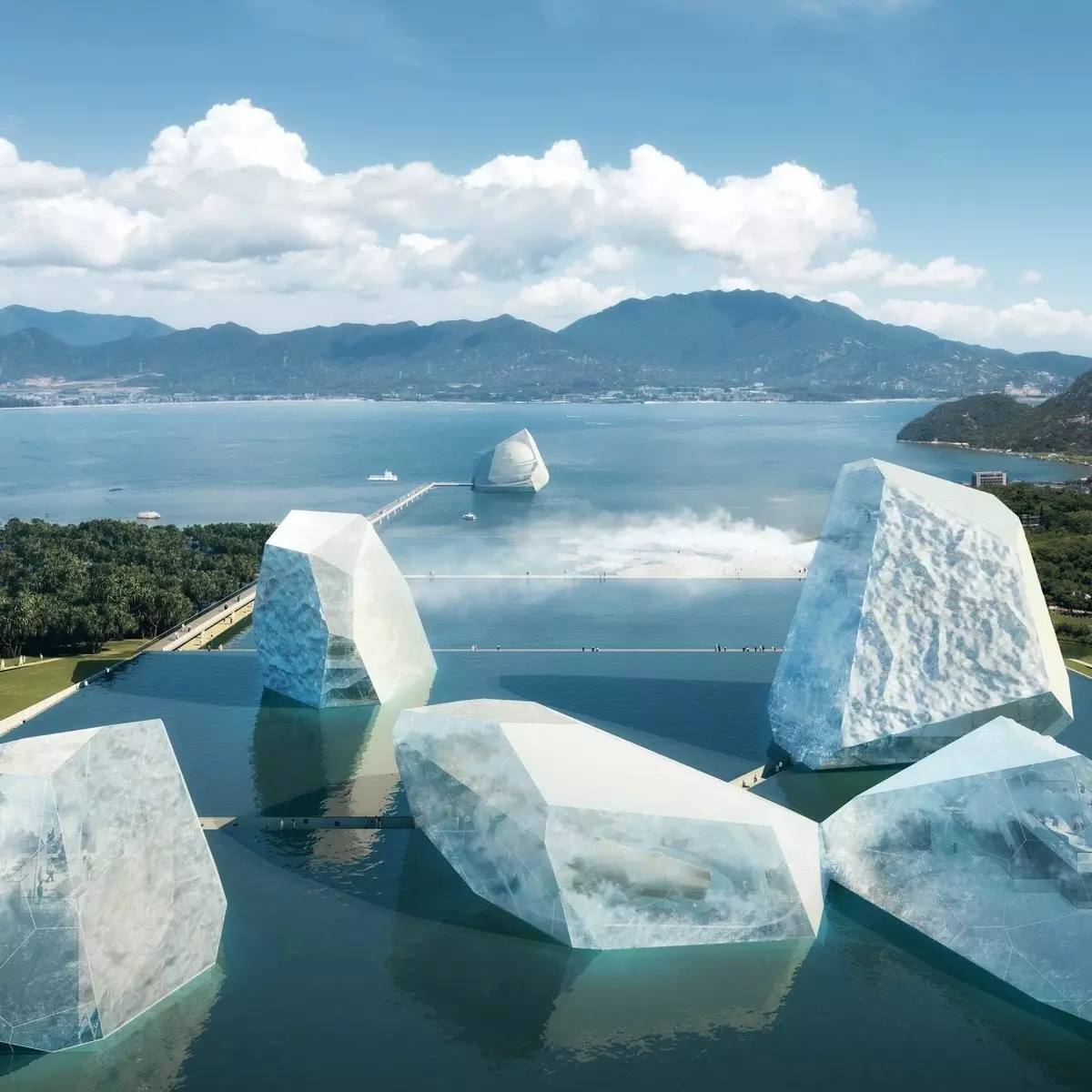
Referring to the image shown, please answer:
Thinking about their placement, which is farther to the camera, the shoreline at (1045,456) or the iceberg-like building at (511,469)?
the shoreline at (1045,456)

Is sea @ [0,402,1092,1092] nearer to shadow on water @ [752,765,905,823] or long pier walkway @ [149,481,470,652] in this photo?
shadow on water @ [752,765,905,823]

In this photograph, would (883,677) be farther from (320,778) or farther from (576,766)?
(320,778)

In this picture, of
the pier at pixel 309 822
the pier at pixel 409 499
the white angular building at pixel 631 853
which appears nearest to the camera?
the white angular building at pixel 631 853

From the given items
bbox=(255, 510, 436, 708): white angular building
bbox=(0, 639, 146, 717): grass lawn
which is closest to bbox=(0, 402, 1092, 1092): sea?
bbox=(255, 510, 436, 708): white angular building

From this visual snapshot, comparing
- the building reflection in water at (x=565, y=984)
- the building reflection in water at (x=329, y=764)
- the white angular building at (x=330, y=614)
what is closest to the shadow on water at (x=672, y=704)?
the building reflection in water at (x=329, y=764)

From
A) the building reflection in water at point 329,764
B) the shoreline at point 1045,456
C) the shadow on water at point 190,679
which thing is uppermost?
the shoreline at point 1045,456

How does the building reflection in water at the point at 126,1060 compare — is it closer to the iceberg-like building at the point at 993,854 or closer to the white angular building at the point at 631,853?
the white angular building at the point at 631,853
